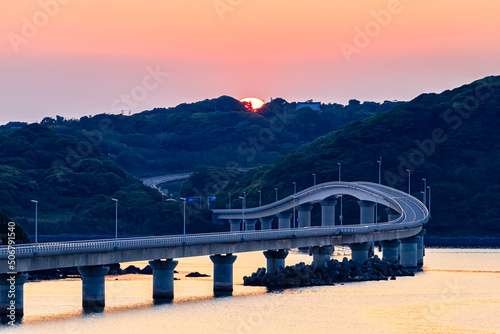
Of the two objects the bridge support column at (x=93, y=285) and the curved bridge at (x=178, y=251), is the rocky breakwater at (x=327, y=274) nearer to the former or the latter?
the curved bridge at (x=178, y=251)

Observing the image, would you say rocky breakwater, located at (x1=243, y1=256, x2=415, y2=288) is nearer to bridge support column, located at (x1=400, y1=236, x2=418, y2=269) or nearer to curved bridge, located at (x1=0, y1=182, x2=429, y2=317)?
curved bridge, located at (x1=0, y1=182, x2=429, y2=317)

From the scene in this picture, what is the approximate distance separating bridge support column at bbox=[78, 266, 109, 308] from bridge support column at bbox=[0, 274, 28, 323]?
867 centimetres

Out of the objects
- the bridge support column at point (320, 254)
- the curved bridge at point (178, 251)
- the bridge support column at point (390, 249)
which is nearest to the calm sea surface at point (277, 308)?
the curved bridge at point (178, 251)

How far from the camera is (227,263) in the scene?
124938 mm

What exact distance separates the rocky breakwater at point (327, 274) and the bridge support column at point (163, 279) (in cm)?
1859

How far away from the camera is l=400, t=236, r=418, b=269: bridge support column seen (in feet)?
539

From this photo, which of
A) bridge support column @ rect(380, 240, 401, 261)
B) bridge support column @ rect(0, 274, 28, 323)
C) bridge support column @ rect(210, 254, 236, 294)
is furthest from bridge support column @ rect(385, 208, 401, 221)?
bridge support column @ rect(0, 274, 28, 323)

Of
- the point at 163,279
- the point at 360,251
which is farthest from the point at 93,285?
the point at 360,251

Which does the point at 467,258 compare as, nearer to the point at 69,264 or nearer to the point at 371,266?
the point at 371,266

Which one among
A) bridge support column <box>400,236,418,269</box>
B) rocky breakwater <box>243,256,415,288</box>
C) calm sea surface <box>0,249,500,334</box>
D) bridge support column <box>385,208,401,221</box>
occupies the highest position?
bridge support column <box>385,208,401,221</box>

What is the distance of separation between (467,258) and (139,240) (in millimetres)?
92933

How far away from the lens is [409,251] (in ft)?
544

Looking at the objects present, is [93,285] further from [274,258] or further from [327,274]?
[327,274]

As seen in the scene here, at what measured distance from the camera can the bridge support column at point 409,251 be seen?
16425 centimetres
